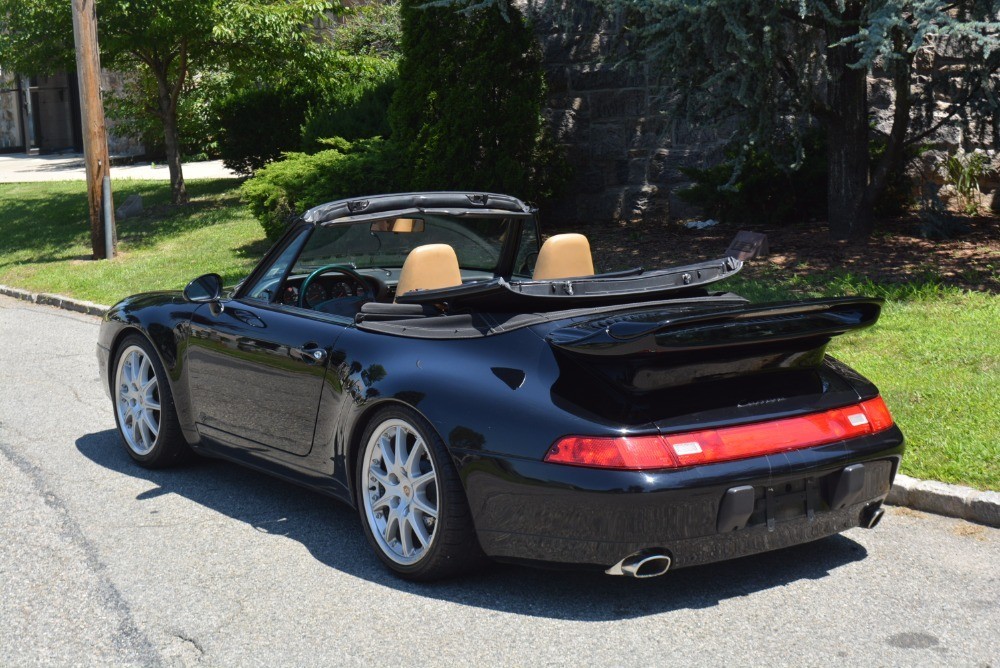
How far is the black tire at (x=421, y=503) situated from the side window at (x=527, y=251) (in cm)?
149

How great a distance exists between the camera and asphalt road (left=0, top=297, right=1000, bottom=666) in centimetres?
391

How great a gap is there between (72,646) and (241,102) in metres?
18.9

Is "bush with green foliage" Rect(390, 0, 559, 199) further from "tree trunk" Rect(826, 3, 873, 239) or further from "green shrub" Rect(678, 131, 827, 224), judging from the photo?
"tree trunk" Rect(826, 3, 873, 239)

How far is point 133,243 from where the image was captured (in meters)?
18.0

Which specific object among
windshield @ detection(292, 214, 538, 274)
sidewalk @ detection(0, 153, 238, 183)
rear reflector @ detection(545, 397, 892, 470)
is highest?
windshield @ detection(292, 214, 538, 274)

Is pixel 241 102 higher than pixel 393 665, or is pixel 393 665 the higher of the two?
pixel 241 102

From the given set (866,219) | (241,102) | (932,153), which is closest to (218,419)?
(866,219)

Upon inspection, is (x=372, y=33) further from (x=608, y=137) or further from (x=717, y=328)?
(x=717, y=328)

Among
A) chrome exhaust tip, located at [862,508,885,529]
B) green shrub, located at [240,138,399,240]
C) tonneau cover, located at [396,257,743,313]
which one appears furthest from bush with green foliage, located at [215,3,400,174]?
chrome exhaust tip, located at [862,508,885,529]

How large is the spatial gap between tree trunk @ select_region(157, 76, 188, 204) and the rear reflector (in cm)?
1790

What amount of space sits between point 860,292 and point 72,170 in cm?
2781

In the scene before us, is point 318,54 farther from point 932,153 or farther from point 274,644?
point 274,644

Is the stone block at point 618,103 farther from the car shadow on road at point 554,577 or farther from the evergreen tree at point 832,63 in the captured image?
the car shadow on road at point 554,577

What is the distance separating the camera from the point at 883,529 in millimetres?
5148
